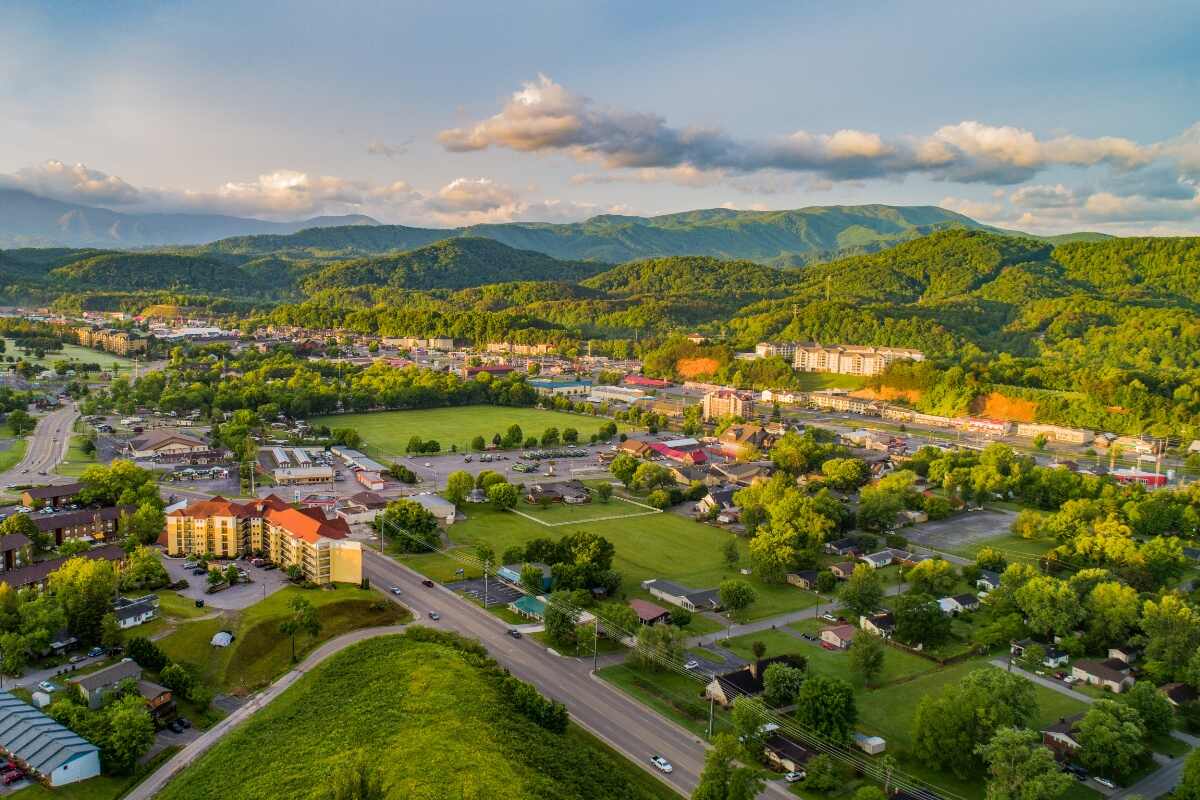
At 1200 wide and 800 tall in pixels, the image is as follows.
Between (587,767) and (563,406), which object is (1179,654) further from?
(563,406)

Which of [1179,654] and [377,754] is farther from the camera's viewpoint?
[1179,654]

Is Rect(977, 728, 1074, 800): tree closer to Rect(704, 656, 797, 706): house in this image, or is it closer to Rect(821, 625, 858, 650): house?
Rect(704, 656, 797, 706): house

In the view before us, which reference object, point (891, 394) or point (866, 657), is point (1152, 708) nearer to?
point (866, 657)

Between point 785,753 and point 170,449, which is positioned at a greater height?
point 785,753

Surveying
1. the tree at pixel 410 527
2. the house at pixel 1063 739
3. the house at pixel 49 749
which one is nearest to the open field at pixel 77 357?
the tree at pixel 410 527

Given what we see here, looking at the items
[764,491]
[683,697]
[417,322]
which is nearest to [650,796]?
[683,697]

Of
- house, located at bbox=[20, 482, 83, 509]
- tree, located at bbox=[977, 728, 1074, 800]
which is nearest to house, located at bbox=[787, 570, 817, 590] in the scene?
tree, located at bbox=[977, 728, 1074, 800]

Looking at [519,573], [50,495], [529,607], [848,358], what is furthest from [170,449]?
[848,358]
